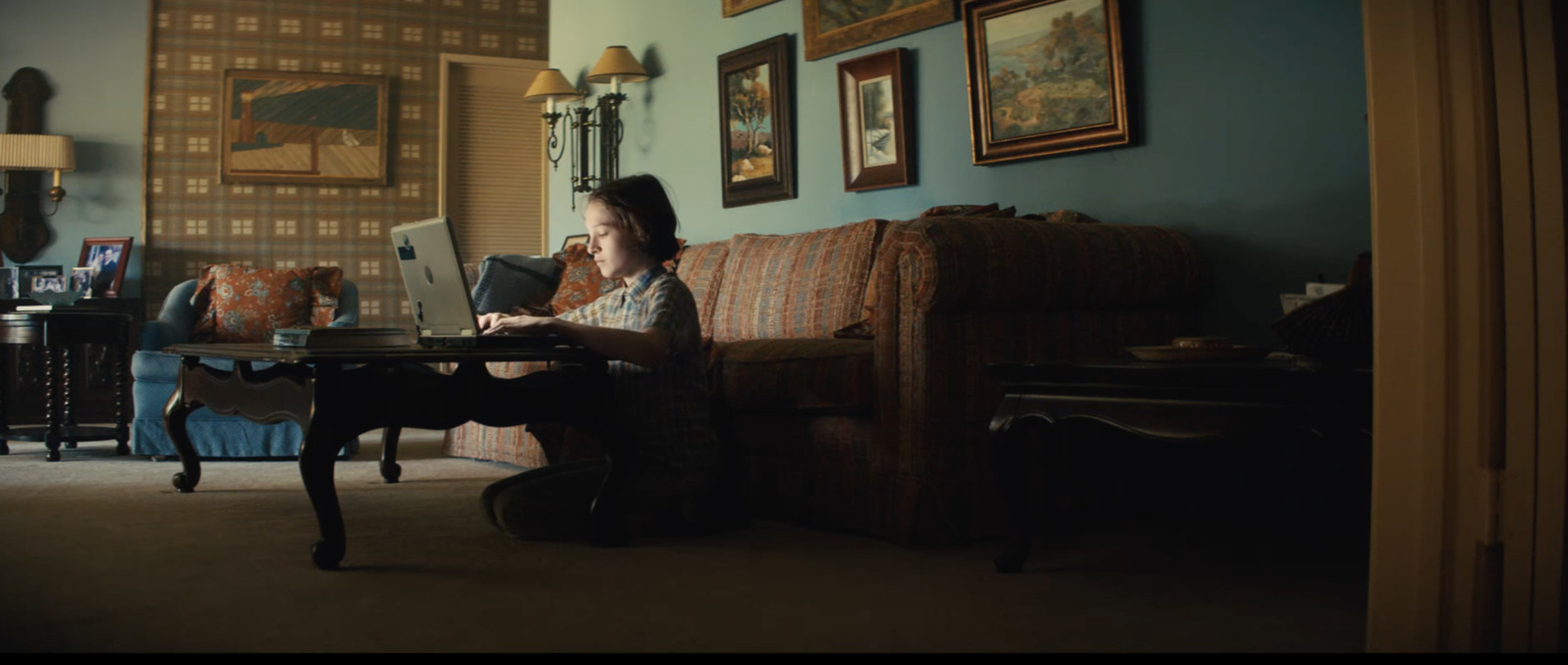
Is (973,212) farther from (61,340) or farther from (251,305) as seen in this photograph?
(61,340)

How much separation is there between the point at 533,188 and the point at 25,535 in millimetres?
5214

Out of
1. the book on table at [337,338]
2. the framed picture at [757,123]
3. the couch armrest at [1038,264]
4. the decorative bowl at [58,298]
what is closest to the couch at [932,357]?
the couch armrest at [1038,264]

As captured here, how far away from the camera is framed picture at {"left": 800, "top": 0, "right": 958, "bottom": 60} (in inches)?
163

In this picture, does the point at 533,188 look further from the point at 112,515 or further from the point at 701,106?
the point at 112,515

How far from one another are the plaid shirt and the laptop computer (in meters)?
0.24

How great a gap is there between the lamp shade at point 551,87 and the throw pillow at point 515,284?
1.27 metres

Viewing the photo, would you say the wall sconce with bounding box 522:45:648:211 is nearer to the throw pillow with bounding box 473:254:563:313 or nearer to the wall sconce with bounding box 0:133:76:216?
the throw pillow with bounding box 473:254:563:313

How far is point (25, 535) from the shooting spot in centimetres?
295

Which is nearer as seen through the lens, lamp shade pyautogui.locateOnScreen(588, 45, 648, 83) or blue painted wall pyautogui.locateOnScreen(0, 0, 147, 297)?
lamp shade pyautogui.locateOnScreen(588, 45, 648, 83)

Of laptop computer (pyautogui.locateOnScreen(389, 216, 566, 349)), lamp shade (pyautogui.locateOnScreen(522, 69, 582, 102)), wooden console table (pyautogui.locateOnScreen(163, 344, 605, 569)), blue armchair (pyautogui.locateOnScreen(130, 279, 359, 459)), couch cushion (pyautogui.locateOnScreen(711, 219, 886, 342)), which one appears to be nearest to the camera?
wooden console table (pyautogui.locateOnScreen(163, 344, 605, 569))

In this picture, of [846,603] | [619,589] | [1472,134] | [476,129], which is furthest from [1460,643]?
[476,129]

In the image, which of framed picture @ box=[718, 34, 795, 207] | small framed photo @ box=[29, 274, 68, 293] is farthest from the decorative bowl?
framed picture @ box=[718, 34, 795, 207]

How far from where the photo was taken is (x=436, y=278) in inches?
108

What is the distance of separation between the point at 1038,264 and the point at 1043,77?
103cm
